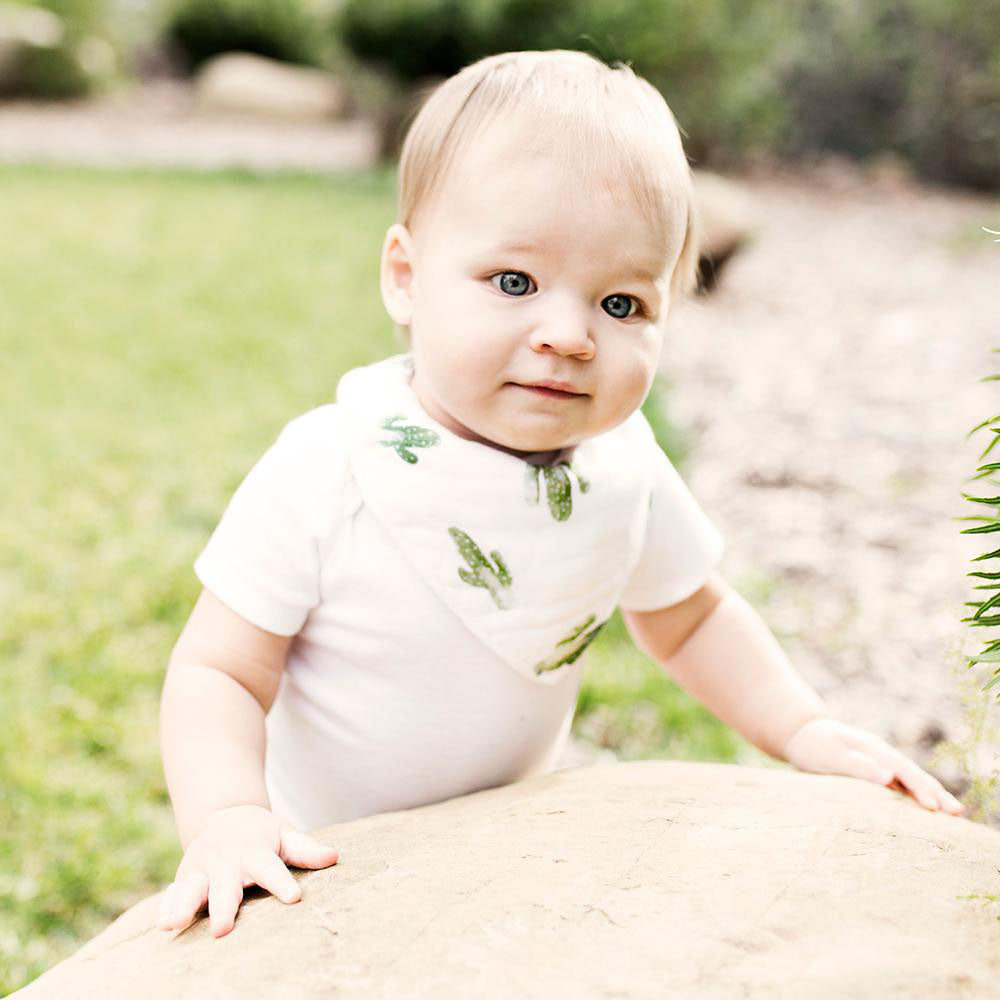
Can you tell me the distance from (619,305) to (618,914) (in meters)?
0.84

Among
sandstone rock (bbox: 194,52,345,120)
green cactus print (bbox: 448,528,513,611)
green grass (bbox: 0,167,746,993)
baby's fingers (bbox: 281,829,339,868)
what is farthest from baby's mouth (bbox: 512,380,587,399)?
sandstone rock (bbox: 194,52,345,120)

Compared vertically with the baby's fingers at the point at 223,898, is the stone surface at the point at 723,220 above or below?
above

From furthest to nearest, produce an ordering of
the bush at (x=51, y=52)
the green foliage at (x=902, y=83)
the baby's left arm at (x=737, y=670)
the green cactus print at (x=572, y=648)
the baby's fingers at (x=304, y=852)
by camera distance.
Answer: the bush at (x=51, y=52) → the green foliage at (x=902, y=83) → the baby's left arm at (x=737, y=670) → the green cactus print at (x=572, y=648) → the baby's fingers at (x=304, y=852)

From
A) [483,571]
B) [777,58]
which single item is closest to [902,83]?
[777,58]

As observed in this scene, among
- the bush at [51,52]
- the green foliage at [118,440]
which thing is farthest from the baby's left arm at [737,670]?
the bush at [51,52]

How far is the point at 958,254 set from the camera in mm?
9492

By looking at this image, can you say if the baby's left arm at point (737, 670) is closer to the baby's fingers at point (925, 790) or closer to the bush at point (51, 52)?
the baby's fingers at point (925, 790)

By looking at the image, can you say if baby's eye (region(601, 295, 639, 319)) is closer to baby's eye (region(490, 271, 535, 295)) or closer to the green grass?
baby's eye (region(490, 271, 535, 295))

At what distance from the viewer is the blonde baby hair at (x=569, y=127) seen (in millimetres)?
1651

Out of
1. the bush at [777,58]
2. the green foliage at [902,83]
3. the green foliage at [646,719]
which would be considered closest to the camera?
the green foliage at [646,719]

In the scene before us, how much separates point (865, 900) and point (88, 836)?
6.31ft

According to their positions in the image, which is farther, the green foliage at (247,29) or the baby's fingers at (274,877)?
the green foliage at (247,29)

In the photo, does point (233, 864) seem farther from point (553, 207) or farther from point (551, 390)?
point (553, 207)

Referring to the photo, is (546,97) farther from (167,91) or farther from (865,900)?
(167,91)
